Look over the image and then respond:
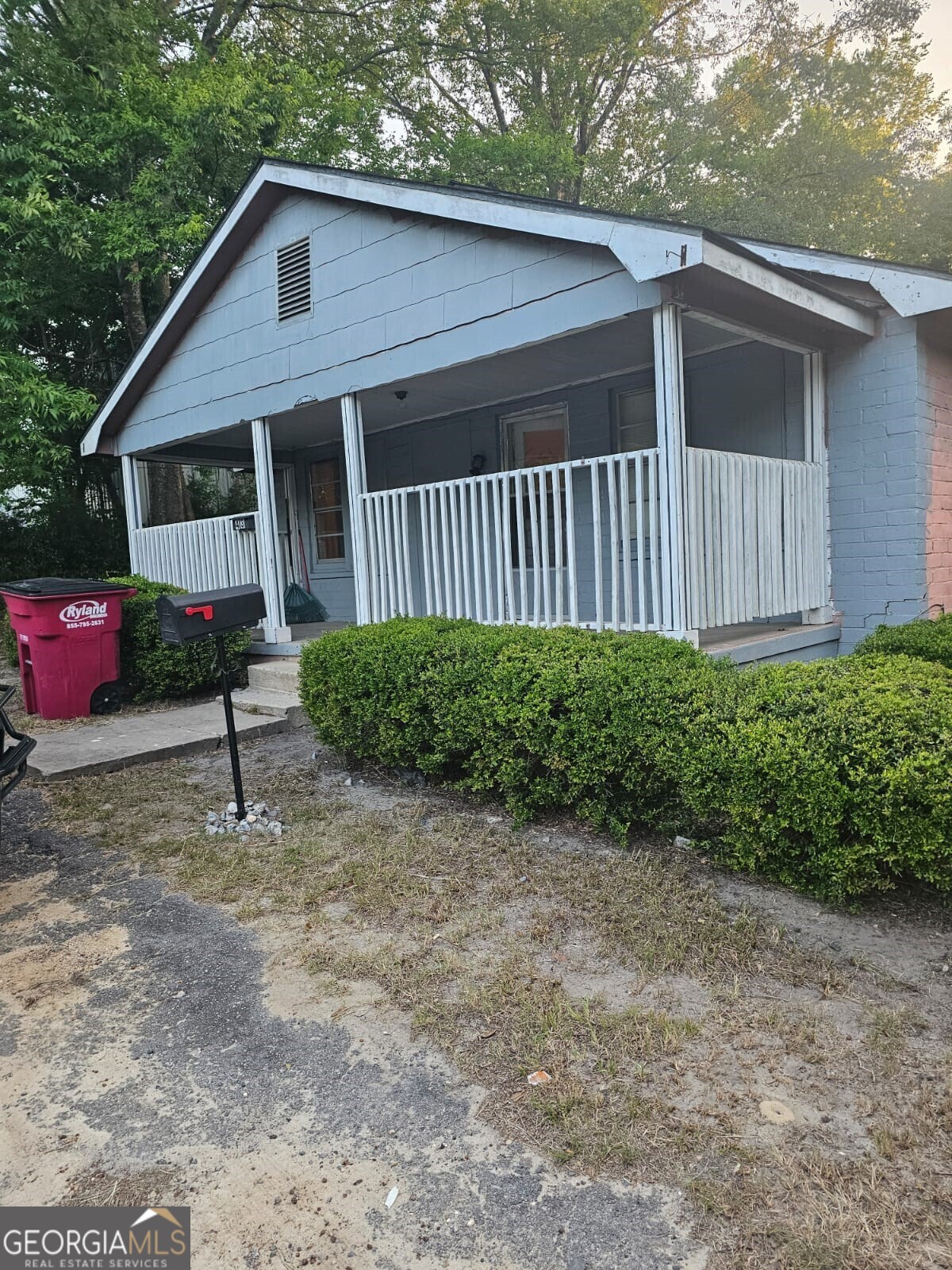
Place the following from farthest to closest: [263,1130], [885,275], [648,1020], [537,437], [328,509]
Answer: [328,509] → [537,437] → [885,275] → [648,1020] → [263,1130]

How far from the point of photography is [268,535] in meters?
8.30

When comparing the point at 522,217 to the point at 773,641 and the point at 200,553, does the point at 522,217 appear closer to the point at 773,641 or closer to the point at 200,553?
the point at 773,641

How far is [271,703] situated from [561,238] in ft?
14.6

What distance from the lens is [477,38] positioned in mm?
19812

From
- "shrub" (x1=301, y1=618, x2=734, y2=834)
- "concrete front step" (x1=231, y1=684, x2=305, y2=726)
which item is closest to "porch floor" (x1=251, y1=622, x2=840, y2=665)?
"shrub" (x1=301, y1=618, x2=734, y2=834)

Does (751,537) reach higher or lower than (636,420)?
lower

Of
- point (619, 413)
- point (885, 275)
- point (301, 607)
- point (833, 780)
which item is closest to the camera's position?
point (833, 780)

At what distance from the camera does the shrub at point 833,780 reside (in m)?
2.80

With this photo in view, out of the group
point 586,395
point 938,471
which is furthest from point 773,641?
point 586,395

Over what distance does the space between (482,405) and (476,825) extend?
603 centimetres

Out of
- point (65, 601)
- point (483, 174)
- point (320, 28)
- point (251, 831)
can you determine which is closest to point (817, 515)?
point (251, 831)

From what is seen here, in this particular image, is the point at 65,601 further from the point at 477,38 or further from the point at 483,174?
the point at 477,38

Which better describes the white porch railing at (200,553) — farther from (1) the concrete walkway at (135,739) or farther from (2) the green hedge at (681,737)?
(2) the green hedge at (681,737)

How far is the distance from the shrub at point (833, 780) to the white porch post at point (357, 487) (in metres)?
4.49
